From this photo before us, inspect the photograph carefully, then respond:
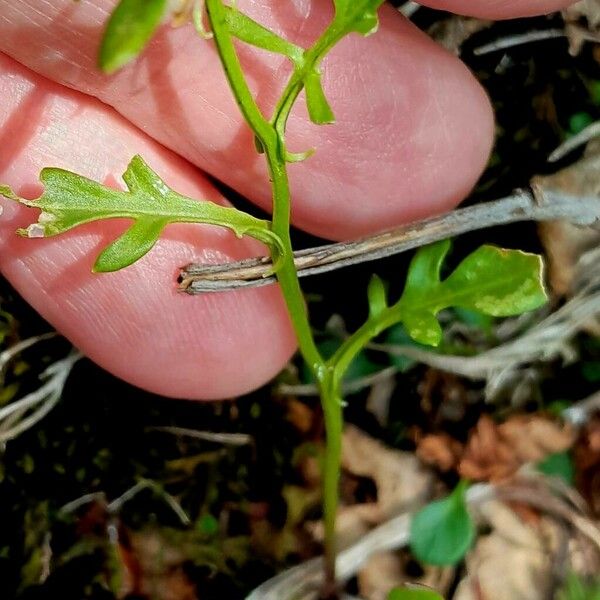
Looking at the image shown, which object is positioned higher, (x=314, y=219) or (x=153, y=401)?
(x=314, y=219)

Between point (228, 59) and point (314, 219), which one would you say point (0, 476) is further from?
point (228, 59)

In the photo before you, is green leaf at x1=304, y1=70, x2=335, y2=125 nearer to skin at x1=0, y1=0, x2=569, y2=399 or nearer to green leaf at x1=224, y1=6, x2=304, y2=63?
green leaf at x1=224, y1=6, x2=304, y2=63

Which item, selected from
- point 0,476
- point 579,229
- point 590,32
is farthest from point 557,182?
point 0,476

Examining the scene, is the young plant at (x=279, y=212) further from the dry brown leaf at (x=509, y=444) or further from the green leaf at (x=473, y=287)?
the dry brown leaf at (x=509, y=444)

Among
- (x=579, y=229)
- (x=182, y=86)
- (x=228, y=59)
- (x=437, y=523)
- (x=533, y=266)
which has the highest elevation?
(x=228, y=59)

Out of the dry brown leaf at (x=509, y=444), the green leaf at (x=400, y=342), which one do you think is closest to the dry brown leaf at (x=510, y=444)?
the dry brown leaf at (x=509, y=444)

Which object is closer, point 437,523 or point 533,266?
point 533,266

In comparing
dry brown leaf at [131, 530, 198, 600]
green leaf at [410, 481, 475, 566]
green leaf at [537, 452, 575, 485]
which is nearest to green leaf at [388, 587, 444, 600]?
green leaf at [410, 481, 475, 566]
